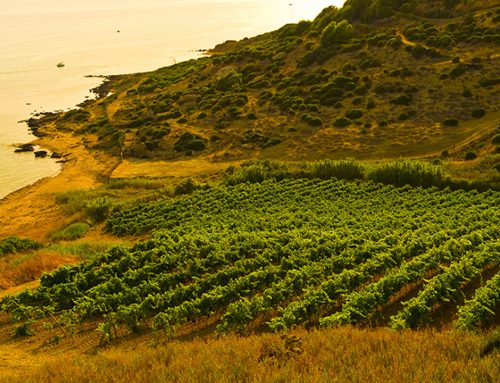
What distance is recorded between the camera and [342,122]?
198 ft

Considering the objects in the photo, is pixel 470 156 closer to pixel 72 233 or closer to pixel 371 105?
pixel 371 105

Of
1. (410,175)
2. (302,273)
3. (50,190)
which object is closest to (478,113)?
(410,175)

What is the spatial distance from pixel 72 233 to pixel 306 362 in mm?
31018

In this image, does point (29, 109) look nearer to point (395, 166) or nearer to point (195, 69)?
point (195, 69)

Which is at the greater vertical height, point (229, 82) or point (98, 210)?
point (229, 82)

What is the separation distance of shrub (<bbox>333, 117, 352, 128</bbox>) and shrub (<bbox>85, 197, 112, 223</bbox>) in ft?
98.8

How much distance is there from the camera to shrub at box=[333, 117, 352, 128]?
2362 inches

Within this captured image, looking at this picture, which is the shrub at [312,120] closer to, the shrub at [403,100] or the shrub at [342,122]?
the shrub at [342,122]

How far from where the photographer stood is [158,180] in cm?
5184

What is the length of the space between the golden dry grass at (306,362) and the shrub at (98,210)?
28.4 meters

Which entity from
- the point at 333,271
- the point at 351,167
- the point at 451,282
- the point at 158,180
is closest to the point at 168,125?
the point at 158,180

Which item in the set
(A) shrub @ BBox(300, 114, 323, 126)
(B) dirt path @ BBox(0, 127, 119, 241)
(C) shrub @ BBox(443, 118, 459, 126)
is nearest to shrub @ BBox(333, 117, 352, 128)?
(A) shrub @ BBox(300, 114, 323, 126)

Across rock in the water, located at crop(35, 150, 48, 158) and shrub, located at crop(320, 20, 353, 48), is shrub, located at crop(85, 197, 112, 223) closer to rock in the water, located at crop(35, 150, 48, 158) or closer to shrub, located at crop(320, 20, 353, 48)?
rock in the water, located at crop(35, 150, 48, 158)

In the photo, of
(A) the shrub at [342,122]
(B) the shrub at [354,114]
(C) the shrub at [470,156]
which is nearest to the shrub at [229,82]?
(B) the shrub at [354,114]
